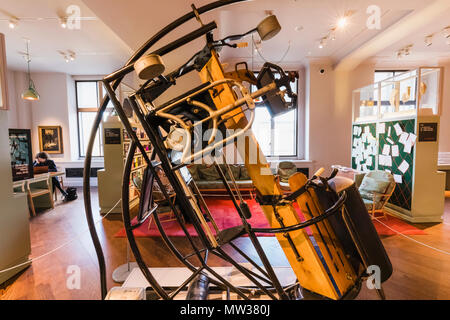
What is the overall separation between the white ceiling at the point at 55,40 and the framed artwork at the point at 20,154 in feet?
7.29

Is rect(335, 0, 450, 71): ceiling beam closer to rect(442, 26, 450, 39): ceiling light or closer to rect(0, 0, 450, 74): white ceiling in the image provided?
rect(0, 0, 450, 74): white ceiling

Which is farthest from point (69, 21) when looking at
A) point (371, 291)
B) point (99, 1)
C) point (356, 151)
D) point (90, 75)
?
point (356, 151)

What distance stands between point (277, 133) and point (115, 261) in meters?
6.20

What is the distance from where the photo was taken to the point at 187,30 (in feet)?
12.0

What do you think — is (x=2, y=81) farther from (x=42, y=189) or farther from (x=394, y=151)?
(x=394, y=151)

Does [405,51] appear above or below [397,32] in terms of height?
above

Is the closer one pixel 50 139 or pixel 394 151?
pixel 394 151

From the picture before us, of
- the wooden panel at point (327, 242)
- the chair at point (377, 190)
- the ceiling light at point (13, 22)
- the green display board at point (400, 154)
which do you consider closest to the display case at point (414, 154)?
the green display board at point (400, 154)

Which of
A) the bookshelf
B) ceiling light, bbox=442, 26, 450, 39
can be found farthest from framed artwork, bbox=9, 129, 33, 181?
ceiling light, bbox=442, 26, 450, 39

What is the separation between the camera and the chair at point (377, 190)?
3.93 metres

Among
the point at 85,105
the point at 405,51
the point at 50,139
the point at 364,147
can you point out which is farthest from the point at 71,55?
the point at 405,51

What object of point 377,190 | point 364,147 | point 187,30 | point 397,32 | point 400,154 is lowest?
point 377,190

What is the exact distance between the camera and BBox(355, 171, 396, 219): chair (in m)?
3.93
